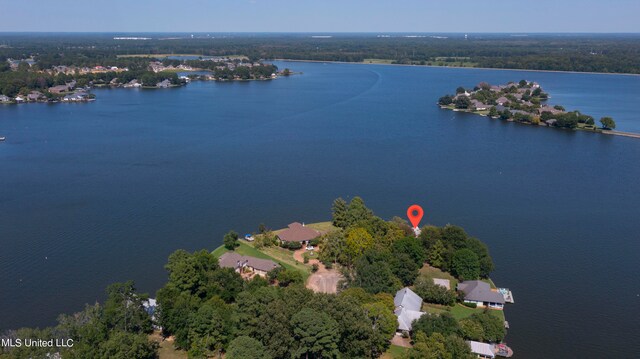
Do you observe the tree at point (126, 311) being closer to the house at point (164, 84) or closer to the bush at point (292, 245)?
the bush at point (292, 245)

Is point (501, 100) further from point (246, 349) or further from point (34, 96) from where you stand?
point (34, 96)

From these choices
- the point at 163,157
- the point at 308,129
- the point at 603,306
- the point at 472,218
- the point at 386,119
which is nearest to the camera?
the point at 603,306

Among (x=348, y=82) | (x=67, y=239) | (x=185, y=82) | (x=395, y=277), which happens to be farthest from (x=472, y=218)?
(x=185, y=82)

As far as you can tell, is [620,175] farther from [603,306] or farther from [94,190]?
[94,190]

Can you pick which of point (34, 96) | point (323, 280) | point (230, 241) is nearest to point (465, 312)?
point (323, 280)

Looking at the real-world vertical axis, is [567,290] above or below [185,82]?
below

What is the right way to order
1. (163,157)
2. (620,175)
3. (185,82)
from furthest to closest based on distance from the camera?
(185,82) < (163,157) < (620,175)

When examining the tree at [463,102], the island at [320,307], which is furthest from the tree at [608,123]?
the island at [320,307]
